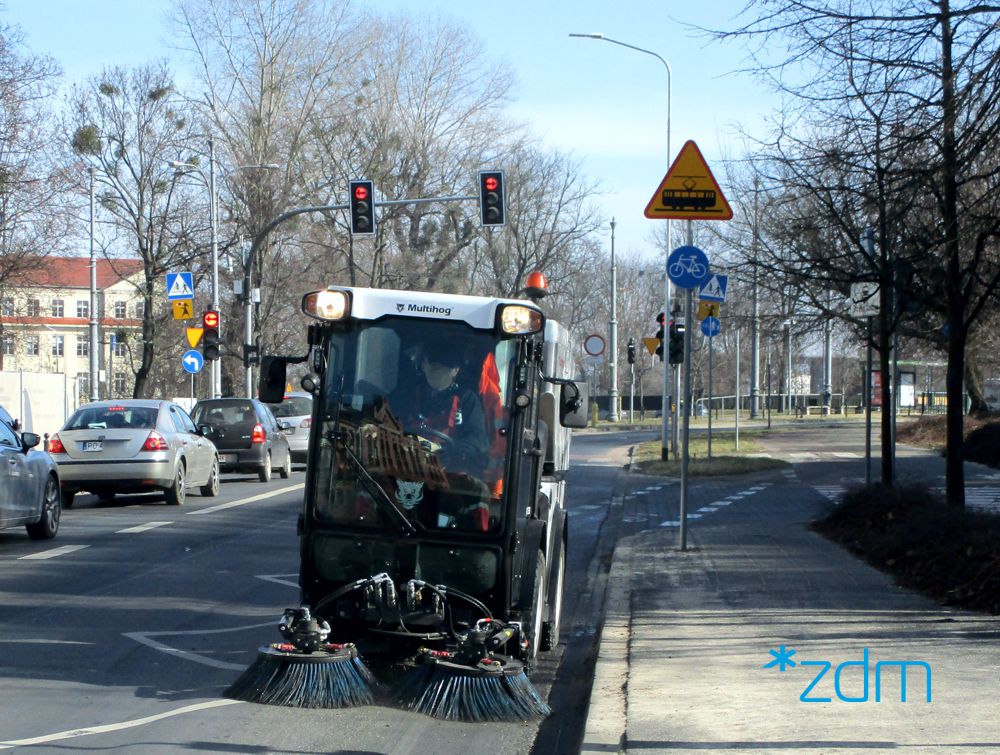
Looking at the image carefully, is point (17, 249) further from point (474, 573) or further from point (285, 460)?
point (474, 573)

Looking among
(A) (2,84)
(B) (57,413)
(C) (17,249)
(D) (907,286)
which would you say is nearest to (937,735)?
(D) (907,286)

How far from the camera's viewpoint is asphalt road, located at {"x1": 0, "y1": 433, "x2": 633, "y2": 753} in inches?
251

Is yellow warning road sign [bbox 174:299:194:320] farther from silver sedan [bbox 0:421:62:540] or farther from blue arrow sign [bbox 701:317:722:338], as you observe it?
silver sedan [bbox 0:421:62:540]

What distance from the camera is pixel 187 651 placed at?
8.45 meters

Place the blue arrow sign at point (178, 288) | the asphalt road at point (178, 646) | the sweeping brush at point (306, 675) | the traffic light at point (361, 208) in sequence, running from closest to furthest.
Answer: the asphalt road at point (178, 646) → the sweeping brush at point (306, 675) → the traffic light at point (361, 208) → the blue arrow sign at point (178, 288)

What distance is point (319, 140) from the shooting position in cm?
4791

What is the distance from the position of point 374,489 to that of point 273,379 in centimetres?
90

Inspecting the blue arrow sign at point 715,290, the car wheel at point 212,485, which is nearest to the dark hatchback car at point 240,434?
the car wheel at point 212,485

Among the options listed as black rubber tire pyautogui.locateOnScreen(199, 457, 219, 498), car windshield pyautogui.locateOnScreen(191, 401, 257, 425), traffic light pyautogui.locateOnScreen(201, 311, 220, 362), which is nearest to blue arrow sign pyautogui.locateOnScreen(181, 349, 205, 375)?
traffic light pyautogui.locateOnScreen(201, 311, 220, 362)

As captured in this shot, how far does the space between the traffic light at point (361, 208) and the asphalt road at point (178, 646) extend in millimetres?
12336

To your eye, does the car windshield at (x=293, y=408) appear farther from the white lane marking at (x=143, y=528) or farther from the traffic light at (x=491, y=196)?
the white lane marking at (x=143, y=528)

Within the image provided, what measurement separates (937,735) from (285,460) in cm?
2077

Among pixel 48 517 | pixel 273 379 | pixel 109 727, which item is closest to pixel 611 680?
pixel 273 379

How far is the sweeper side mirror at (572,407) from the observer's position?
7.97 m
